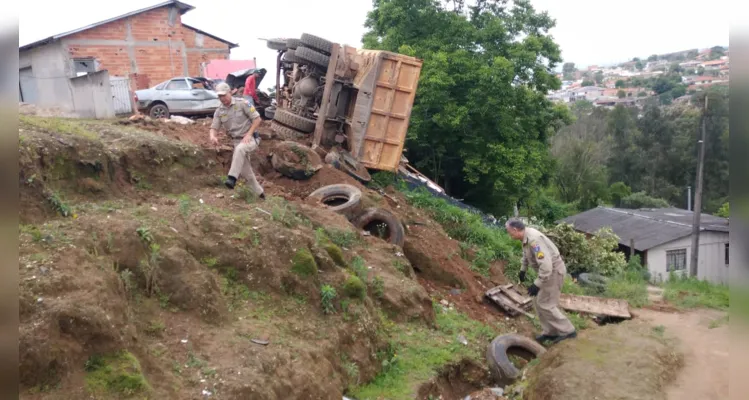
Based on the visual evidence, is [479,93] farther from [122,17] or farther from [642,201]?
[642,201]

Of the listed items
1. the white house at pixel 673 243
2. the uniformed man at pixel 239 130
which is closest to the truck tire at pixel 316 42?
the uniformed man at pixel 239 130

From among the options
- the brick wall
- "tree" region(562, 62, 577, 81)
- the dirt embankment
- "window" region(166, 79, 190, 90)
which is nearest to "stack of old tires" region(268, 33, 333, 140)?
the dirt embankment

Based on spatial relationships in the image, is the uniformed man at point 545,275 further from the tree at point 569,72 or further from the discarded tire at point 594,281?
the tree at point 569,72

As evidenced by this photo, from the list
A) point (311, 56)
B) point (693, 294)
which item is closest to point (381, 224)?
point (311, 56)

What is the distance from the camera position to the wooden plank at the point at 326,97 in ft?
41.3

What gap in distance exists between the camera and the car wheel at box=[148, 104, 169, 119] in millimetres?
17014

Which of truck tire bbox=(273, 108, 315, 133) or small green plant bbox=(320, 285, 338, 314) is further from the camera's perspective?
truck tire bbox=(273, 108, 315, 133)

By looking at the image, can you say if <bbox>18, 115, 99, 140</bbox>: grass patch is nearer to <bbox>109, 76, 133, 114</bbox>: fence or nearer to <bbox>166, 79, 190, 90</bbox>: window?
<bbox>166, 79, 190, 90</bbox>: window

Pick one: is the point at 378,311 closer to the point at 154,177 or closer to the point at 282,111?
the point at 154,177

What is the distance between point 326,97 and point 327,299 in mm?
6787

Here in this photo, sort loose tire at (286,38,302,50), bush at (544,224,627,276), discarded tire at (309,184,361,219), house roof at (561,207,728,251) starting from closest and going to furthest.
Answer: discarded tire at (309,184,361,219)
loose tire at (286,38,302,50)
bush at (544,224,627,276)
house roof at (561,207,728,251)

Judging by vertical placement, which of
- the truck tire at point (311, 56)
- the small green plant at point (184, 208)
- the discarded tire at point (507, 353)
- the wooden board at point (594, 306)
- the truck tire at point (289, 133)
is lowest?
the discarded tire at point (507, 353)

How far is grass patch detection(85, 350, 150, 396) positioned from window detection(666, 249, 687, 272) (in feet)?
86.1

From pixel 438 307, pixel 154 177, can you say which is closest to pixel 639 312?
pixel 438 307
